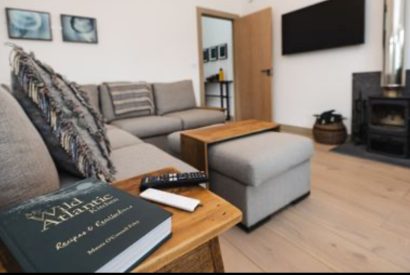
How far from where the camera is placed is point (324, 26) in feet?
10.3

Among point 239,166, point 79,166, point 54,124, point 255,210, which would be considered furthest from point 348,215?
point 54,124

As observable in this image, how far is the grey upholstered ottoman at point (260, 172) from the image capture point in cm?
135

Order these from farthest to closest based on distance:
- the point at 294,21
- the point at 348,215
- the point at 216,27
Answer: the point at 216,27, the point at 294,21, the point at 348,215

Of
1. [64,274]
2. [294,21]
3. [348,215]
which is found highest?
[294,21]

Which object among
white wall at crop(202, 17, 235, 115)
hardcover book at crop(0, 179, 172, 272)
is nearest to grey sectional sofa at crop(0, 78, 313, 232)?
hardcover book at crop(0, 179, 172, 272)

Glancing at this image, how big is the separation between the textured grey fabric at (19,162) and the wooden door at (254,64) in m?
3.60

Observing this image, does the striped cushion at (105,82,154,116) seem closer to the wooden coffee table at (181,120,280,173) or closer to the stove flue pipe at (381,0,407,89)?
the wooden coffee table at (181,120,280,173)

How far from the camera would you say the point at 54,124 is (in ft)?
2.68

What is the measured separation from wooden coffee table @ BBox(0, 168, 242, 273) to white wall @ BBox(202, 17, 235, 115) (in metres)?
4.59

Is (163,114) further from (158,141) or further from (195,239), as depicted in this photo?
(195,239)

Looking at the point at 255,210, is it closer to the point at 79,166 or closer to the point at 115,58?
the point at 79,166

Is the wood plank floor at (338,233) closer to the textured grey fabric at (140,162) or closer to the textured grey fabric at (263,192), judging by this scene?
the textured grey fabric at (263,192)

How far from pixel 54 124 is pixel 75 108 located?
18 cm

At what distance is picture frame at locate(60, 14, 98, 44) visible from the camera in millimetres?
2885
